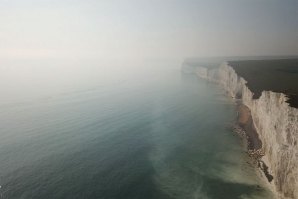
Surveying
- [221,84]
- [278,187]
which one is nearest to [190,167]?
[278,187]

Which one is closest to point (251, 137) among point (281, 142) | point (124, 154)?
point (281, 142)

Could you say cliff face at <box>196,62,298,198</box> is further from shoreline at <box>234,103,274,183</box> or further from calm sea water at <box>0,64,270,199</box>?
calm sea water at <box>0,64,270,199</box>

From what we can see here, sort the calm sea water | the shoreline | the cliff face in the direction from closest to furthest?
1. the cliff face
2. the calm sea water
3. the shoreline

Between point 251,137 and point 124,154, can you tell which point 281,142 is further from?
point 124,154

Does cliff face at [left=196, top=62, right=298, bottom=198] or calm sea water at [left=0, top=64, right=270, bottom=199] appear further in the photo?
calm sea water at [left=0, top=64, right=270, bottom=199]

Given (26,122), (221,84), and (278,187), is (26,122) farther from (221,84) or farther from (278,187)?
(221,84)

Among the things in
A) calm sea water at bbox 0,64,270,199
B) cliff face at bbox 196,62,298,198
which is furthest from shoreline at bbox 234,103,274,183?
calm sea water at bbox 0,64,270,199

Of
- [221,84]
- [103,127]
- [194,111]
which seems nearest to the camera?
[103,127]

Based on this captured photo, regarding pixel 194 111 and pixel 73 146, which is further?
pixel 194 111

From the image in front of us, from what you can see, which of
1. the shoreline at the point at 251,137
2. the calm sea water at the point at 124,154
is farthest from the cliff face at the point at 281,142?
the calm sea water at the point at 124,154
